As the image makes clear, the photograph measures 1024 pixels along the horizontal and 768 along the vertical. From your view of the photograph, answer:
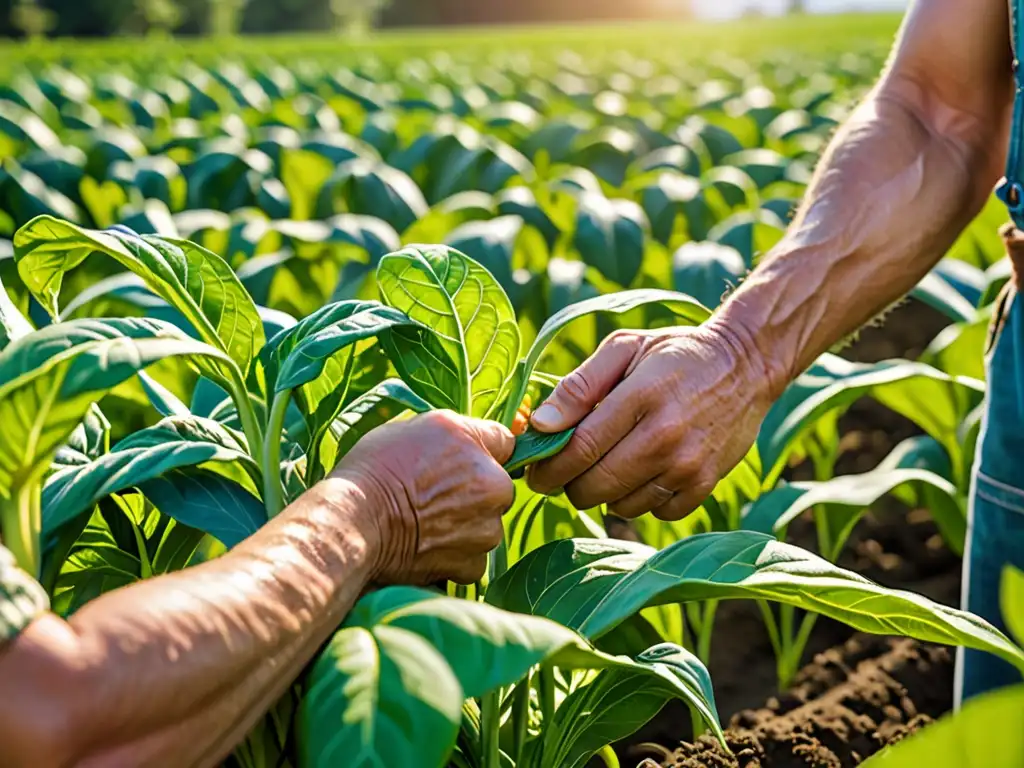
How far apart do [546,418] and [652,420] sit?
176 mm

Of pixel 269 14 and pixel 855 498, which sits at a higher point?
pixel 855 498

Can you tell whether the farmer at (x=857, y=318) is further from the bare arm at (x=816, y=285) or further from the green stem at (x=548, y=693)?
the green stem at (x=548, y=693)

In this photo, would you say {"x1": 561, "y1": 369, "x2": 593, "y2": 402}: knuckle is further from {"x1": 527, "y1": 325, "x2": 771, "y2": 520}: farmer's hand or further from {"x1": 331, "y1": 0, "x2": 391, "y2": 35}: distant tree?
{"x1": 331, "y1": 0, "x2": 391, "y2": 35}: distant tree

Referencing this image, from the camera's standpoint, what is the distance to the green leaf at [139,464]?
1218mm

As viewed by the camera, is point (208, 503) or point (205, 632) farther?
point (208, 503)

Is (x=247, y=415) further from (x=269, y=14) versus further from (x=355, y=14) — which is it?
(x=355, y=14)

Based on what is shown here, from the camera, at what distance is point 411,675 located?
3.23ft

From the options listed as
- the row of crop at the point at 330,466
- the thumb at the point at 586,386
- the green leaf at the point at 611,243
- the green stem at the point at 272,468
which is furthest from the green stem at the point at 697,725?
the green leaf at the point at 611,243

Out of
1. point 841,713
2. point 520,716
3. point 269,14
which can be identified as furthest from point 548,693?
point 269,14

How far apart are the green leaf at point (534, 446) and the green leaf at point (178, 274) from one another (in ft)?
1.19

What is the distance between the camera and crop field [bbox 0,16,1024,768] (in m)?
1.11

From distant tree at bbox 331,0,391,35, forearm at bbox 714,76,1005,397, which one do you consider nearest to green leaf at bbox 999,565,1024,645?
forearm at bbox 714,76,1005,397

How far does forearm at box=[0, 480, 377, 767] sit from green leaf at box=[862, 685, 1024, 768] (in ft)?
1.85

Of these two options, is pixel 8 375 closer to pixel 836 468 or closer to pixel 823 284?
pixel 823 284
